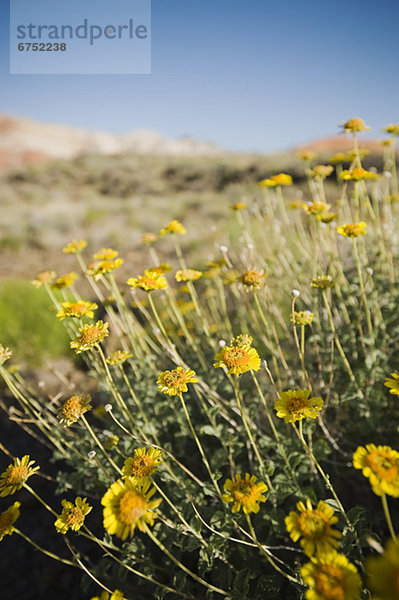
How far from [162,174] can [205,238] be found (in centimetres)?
1492

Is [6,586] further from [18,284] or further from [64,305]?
[18,284]

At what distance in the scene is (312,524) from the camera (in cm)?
110

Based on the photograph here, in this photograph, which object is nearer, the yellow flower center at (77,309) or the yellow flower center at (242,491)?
the yellow flower center at (242,491)

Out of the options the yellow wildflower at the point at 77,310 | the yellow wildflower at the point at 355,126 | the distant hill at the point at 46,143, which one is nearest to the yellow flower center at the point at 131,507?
the yellow wildflower at the point at 77,310

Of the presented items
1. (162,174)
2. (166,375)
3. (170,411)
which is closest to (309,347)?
(170,411)

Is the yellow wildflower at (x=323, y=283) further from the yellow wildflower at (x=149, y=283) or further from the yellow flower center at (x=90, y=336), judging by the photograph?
the yellow flower center at (x=90, y=336)

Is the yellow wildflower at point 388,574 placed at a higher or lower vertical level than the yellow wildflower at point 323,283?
lower

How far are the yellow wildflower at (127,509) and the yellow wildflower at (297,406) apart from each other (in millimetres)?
577

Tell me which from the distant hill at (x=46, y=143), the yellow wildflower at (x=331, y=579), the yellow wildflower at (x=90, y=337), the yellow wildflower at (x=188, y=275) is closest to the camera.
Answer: the yellow wildflower at (x=331, y=579)

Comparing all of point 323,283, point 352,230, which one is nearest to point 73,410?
point 323,283

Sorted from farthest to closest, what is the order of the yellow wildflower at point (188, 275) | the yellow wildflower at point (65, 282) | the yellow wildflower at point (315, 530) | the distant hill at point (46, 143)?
the distant hill at point (46, 143) < the yellow wildflower at point (65, 282) < the yellow wildflower at point (188, 275) < the yellow wildflower at point (315, 530)

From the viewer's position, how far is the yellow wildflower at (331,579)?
3.08 feet

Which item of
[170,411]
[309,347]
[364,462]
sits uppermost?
[364,462]

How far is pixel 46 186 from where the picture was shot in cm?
2066
